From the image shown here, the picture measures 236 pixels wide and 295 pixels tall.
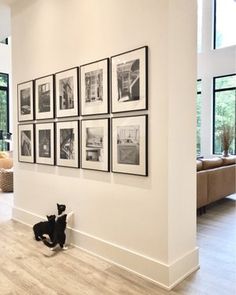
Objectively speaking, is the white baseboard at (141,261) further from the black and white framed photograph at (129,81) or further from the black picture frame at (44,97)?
the black picture frame at (44,97)

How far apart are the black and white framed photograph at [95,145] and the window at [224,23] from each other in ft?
23.4

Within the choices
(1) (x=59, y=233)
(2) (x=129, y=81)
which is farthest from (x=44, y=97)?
(1) (x=59, y=233)

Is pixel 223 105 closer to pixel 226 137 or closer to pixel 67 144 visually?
pixel 226 137

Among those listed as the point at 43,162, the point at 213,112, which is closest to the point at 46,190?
the point at 43,162

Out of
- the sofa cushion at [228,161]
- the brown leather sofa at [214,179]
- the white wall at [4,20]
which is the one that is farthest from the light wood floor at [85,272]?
the white wall at [4,20]

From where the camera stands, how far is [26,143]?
424 centimetres

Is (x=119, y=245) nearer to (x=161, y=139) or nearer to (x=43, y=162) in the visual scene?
(x=161, y=139)

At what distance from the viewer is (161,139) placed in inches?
98.4

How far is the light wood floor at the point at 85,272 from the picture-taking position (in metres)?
2.43

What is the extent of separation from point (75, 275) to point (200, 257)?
135 cm

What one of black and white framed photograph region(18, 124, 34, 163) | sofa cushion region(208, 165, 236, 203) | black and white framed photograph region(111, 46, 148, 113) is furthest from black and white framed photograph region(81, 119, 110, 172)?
sofa cushion region(208, 165, 236, 203)

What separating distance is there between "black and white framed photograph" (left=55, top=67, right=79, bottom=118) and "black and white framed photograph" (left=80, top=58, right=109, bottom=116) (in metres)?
0.11

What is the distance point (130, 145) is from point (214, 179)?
2.67 m

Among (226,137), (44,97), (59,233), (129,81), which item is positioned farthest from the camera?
(226,137)
